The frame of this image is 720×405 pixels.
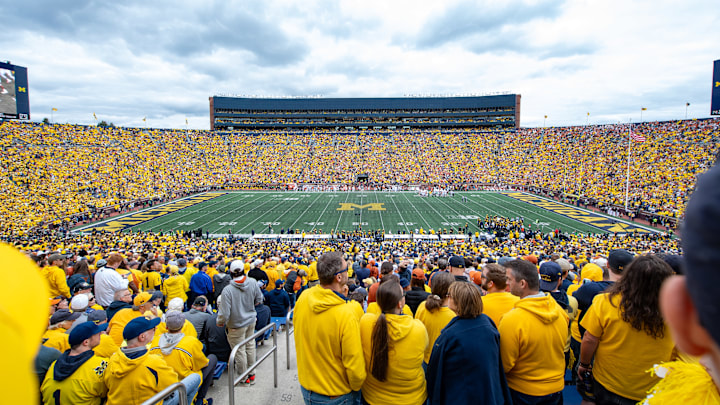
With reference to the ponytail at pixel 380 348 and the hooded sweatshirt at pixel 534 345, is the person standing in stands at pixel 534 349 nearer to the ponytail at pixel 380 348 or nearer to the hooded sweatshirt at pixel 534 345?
the hooded sweatshirt at pixel 534 345

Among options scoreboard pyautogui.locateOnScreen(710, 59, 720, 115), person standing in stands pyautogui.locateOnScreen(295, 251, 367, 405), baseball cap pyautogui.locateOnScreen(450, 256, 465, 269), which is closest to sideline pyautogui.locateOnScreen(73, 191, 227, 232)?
baseball cap pyautogui.locateOnScreen(450, 256, 465, 269)

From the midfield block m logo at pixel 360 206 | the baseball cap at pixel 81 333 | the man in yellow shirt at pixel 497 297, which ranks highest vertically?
the man in yellow shirt at pixel 497 297

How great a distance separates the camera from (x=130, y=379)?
144 inches

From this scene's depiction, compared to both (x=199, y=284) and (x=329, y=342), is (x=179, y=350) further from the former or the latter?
(x=199, y=284)

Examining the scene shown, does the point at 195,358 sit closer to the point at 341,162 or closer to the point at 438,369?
the point at 438,369

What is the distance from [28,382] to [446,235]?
27234 mm

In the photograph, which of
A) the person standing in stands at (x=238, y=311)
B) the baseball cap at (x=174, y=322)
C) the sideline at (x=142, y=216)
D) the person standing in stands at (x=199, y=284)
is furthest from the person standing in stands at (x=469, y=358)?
the sideline at (x=142, y=216)

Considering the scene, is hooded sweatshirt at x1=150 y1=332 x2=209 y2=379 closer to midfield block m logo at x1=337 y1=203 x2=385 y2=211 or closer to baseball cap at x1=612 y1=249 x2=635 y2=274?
baseball cap at x1=612 y1=249 x2=635 y2=274

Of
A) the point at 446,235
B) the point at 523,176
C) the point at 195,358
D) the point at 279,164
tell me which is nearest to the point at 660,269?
the point at 195,358

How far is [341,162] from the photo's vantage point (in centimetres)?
6531

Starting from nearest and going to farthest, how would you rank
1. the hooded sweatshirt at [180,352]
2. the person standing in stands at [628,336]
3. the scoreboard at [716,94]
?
1. the person standing in stands at [628,336]
2. the hooded sweatshirt at [180,352]
3. the scoreboard at [716,94]

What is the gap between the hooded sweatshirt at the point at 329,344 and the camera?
3254 mm

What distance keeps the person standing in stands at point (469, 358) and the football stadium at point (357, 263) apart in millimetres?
18

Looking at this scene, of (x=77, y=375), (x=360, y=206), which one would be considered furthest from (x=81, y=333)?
(x=360, y=206)
